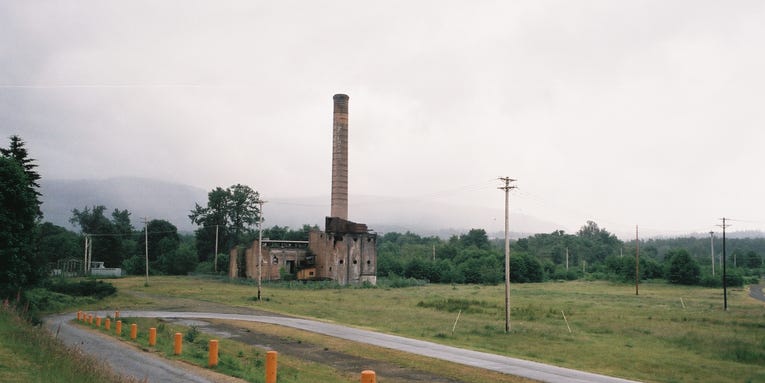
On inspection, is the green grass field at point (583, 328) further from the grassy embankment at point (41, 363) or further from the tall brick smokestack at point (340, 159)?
the tall brick smokestack at point (340, 159)

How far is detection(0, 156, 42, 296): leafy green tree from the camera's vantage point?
31859 mm

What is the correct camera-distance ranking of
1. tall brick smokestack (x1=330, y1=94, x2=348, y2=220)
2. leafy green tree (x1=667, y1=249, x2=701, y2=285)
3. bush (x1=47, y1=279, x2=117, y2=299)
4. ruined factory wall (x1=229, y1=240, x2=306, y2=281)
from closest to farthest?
bush (x1=47, y1=279, x2=117, y2=299) < ruined factory wall (x1=229, y1=240, x2=306, y2=281) < tall brick smokestack (x1=330, y1=94, x2=348, y2=220) < leafy green tree (x1=667, y1=249, x2=701, y2=285)

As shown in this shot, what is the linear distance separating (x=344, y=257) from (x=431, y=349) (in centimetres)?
4866

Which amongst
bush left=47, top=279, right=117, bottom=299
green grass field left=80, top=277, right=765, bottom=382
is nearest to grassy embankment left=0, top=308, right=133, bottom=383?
green grass field left=80, top=277, right=765, bottom=382

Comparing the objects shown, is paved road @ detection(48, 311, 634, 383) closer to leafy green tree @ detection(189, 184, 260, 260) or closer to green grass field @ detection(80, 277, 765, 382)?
green grass field @ detection(80, 277, 765, 382)

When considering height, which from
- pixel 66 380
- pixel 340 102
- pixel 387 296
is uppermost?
pixel 340 102

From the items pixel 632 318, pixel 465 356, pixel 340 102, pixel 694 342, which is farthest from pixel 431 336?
pixel 340 102

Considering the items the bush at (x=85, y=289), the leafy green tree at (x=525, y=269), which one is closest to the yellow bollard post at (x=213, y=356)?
the bush at (x=85, y=289)

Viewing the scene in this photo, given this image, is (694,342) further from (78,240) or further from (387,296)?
(78,240)

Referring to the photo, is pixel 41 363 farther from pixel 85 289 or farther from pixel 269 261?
pixel 269 261

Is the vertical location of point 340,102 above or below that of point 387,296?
above

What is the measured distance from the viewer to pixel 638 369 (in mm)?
21656

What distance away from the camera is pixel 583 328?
34.1 m

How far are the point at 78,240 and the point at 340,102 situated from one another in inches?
2651
